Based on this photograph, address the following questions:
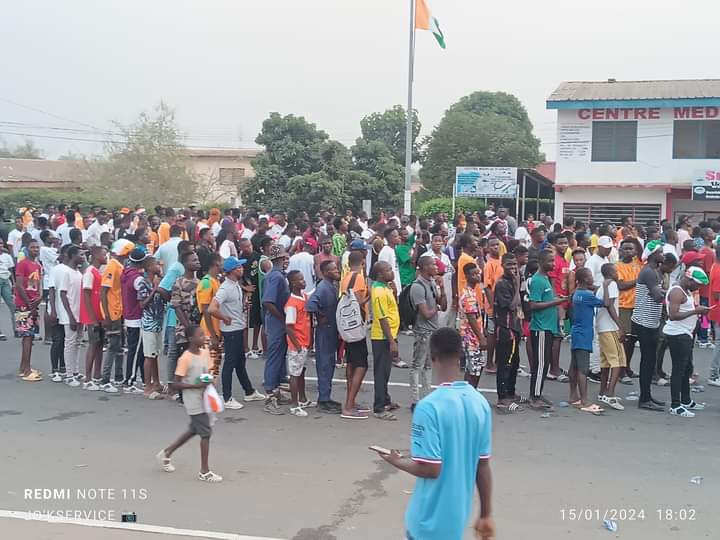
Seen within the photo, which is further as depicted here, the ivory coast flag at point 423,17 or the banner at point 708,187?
the banner at point 708,187

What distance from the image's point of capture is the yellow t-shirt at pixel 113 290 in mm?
9555

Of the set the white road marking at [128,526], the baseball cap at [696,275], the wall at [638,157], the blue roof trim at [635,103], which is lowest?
the white road marking at [128,526]

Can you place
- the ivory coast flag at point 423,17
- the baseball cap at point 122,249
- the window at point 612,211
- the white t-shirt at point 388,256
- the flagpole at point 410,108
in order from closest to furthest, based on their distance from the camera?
the baseball cap at point 122,249 → the white t-shirt at point 388,256 → the flagpole at point 410,108 → the ivory coast flag at point 423,17 → the window at point 612,211

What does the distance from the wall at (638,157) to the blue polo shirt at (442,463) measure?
88.7 ft

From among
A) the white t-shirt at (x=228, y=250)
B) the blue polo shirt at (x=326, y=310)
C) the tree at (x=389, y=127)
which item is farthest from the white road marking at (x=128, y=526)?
the tree at (x=389, y=127)

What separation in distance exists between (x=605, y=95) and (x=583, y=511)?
25623 millimetres

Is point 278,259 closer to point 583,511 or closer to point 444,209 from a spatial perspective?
point 583,511

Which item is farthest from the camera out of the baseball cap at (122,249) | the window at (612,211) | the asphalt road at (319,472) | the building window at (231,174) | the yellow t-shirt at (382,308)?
the building window at (231,174)

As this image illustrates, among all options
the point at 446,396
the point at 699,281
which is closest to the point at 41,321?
the point at 699,281

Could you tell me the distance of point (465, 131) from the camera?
1891 inches

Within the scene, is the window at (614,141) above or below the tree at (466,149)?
below

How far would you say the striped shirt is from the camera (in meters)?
9.05

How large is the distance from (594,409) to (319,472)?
3.66m

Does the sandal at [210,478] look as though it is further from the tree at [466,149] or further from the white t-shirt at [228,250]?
the tree at [466,149]
